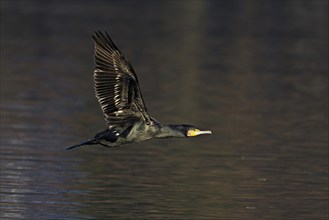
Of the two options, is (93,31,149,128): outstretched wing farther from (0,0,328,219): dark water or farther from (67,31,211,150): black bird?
(0,0,328,219): dark water

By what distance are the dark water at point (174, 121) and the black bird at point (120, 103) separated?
946mm

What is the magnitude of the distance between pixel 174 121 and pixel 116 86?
659 cm

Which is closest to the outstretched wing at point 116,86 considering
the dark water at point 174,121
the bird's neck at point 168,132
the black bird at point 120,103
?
the black bird at point 120,103

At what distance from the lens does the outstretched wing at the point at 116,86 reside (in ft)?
40.5

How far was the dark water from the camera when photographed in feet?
45.2

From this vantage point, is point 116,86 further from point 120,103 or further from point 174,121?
point 174,121

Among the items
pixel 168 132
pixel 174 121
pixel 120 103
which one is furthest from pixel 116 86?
pixel 174 121

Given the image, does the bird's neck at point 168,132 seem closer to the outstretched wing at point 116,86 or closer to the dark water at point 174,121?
the outstretched wing at point 116,86

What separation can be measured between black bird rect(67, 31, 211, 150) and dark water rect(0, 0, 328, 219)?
946 millimetres

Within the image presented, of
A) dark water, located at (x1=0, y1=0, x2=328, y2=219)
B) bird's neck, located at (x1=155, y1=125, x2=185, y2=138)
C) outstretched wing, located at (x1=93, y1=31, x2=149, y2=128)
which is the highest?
outstretched wing, located at (x1=93, y1=31, x2=149, y2=128)

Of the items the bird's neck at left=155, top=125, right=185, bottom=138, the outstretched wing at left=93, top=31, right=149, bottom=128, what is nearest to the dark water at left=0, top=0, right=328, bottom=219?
the bird's neck at left=155, top=125, right=185, bottom=138

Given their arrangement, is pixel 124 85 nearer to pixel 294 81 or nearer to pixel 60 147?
pixel 60 147

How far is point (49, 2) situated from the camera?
133ft

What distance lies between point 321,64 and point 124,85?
16.4 m
